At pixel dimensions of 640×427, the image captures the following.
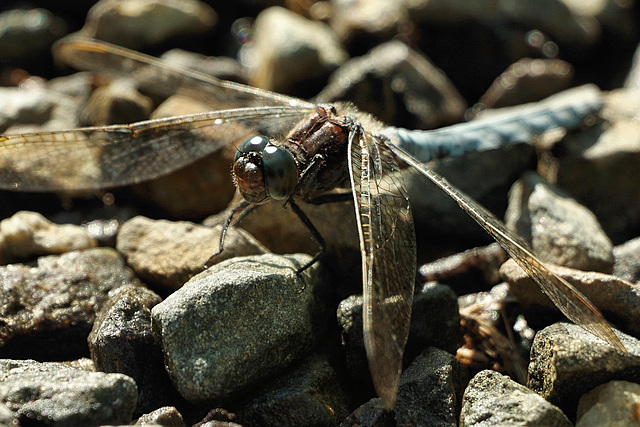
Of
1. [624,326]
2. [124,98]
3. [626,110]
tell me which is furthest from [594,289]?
[124,98]

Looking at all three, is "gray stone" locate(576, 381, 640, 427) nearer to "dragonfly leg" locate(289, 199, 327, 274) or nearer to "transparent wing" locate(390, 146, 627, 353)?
"transparent wing" locate(390, 146, 627, 353)

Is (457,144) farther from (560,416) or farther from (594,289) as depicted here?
(560,416)

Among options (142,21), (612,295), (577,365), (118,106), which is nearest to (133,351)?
(577,365)

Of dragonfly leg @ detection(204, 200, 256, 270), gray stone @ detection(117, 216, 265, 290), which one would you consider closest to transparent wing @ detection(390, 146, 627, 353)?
dragonfly leg @ detection(204, 200, 256, 270)

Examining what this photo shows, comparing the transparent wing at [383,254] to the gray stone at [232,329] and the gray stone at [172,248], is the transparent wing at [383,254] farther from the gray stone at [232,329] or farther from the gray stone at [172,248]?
the gray stone at [172,248]

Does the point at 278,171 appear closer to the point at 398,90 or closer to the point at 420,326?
the point at 420,326

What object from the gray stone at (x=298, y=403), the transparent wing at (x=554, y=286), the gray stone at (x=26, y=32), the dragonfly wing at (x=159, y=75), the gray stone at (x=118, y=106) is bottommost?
the gray stone at (x=298, y=403)

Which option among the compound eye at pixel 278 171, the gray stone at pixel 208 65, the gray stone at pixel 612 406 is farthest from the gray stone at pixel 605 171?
the gray stone at pixel 208 65
